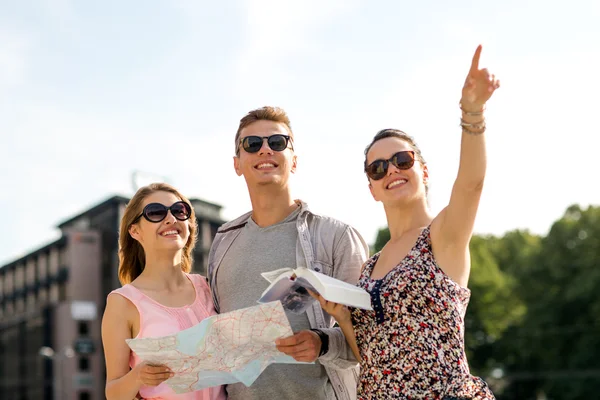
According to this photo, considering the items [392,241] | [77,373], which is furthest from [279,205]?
[77,373]

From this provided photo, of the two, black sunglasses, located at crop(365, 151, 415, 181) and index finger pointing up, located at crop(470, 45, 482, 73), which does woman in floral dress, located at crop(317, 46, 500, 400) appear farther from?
black sunglasses, located at crop(365, 151, 415, 181)

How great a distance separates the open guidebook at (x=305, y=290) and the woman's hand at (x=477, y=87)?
98 cm

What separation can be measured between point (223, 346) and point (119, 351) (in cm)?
72

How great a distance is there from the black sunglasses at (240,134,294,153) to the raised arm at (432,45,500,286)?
1540 mm

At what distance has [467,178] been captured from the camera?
11.3ft

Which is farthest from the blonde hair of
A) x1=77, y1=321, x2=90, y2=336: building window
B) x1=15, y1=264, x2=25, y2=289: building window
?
x1=15, y1=264, x2=25, y2=289: building window

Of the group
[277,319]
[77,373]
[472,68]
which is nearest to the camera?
[472,68]

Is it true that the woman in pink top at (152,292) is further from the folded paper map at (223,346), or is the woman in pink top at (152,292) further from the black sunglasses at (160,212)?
the folded paper map at (223,346)

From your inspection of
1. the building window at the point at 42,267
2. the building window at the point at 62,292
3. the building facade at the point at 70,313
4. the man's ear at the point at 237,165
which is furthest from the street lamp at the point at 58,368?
the man's ear at the point at 237,165

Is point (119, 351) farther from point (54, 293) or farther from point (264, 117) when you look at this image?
point (54, 293)

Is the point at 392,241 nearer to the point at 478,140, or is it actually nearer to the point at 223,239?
the point at 478,140

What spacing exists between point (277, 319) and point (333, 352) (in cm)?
64

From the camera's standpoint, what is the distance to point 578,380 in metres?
35.1

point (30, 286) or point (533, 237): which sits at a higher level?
point (30, 286)
